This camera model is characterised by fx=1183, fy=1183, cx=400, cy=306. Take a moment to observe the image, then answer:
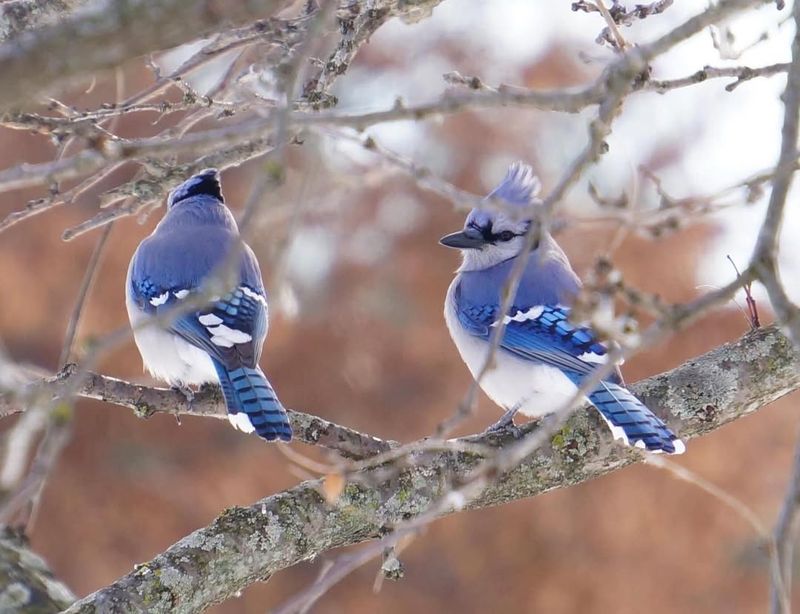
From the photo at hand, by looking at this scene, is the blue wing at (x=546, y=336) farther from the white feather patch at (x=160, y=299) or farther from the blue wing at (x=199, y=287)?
the white feather patch at (x=160, y=299)

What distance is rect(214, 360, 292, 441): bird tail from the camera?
8.66ft

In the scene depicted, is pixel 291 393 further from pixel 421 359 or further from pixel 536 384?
pixel 536 384

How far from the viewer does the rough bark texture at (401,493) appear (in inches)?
86.7

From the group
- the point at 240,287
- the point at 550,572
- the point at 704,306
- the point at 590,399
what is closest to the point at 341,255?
the point at 550,572

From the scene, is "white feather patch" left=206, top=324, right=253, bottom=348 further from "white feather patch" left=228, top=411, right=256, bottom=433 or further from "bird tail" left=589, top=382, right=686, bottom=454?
"bird tail" left=589, top=382, right=686, bottom=454

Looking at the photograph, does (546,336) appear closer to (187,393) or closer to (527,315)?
(527,315)

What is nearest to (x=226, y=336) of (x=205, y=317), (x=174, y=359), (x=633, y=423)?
(x=205, y=317)

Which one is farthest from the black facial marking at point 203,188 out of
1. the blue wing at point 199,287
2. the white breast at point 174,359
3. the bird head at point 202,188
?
the white breast at point 174,359

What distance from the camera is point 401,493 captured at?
2.44m

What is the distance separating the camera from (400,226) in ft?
27.8

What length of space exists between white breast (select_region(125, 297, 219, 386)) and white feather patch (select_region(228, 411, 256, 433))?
386mm

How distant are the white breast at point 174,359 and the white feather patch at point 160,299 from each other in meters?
0.11

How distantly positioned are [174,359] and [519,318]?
3.25ft

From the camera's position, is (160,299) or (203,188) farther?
(203,188)
